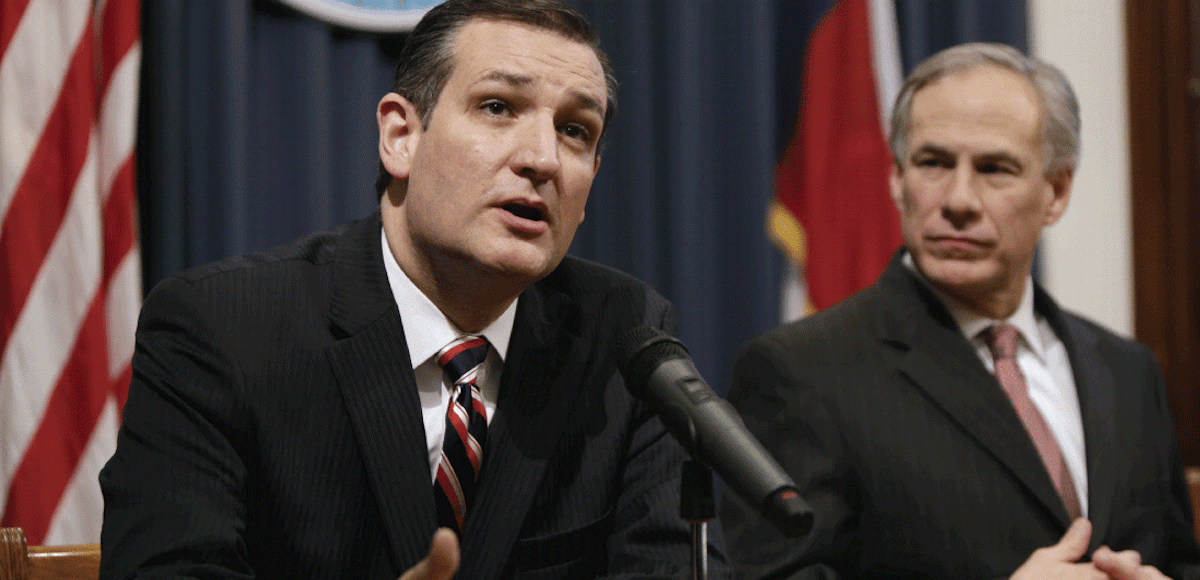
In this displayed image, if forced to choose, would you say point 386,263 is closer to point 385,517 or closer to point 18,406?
point 385,517

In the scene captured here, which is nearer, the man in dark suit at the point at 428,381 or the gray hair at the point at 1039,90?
the man in dark suit at the point at 428,381

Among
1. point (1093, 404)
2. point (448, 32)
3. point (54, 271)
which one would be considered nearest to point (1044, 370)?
point (1093, 404)

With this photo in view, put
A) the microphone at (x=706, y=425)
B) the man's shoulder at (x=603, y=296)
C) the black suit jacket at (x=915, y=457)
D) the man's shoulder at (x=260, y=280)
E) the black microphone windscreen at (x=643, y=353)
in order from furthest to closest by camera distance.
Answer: the black suit jacket at (x=915, y=457) < the man's shoulder at (x=603, y=296) < the man's shoulder at (x=260, y=280) < the black microphone windscreen at (x=643, y=353) < the microphone at (x=706, y=425)

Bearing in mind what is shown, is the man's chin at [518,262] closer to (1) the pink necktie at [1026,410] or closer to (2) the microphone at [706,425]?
(2) the microphone at [706,425]

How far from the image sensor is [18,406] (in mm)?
2160

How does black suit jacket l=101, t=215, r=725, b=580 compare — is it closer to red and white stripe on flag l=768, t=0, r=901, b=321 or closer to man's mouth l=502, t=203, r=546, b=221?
man's mouth l=502, t=203, r=546, b=221

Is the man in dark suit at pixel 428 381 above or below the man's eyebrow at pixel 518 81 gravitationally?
below

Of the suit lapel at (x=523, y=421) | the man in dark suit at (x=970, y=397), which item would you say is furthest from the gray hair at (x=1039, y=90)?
the suit lapel at (x=523, y=421)

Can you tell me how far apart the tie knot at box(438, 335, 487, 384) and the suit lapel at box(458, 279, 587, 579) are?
50mm

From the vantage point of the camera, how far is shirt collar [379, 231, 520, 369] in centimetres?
146

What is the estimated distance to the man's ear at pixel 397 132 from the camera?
1540 millimetres

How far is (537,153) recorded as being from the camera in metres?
1.41

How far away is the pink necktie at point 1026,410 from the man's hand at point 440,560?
Result: 1.31 metres

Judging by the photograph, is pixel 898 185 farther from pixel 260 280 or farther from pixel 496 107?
pixel 260 280
